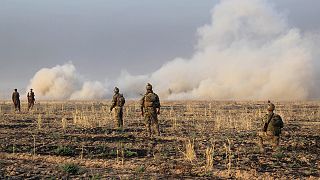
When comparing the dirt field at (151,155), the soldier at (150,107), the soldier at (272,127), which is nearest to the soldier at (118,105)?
the dirt field at (151,155)

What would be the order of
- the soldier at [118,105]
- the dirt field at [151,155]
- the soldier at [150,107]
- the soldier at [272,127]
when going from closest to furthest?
1. the dirt field at [151,155]
2. the soldier at [272,127]
3. the soldier at [150,107]
4. the soldier at [118,105]

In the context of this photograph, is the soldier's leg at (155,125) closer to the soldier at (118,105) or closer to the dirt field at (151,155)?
the dirt field at (151,155)

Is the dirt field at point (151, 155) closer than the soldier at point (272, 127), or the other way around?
the dirt field at point (151, 155)

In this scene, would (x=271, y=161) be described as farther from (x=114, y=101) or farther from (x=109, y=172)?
(x=114, y=101)

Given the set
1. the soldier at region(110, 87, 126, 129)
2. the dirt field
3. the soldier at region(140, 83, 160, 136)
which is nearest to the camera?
the dirt field

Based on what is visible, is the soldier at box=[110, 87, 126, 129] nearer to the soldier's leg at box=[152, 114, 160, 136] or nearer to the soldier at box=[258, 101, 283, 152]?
the soldier's leg at box=[152, 114, 160, 136]

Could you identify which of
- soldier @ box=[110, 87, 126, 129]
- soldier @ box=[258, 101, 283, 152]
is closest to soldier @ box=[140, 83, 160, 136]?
soldier @ box=[110, 87, 126, 129]

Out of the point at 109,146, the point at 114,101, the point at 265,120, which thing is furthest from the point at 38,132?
the point at 265,120

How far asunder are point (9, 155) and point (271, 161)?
326 inches

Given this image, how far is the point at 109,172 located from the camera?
13539 mm

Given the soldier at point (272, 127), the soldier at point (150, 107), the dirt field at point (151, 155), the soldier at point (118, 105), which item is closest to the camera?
the dirt field at point (151, 155)

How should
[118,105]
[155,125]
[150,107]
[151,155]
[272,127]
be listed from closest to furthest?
1. [151,155]
2. [272,127]
3. [150,107]
4. [155,125]
5. [118,105]

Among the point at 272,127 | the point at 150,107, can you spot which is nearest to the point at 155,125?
the point at 150,107

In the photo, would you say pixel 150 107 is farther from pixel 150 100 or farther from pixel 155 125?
pixel 155 125
